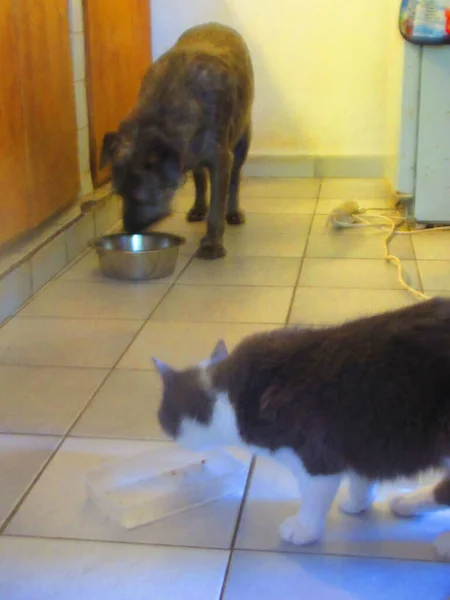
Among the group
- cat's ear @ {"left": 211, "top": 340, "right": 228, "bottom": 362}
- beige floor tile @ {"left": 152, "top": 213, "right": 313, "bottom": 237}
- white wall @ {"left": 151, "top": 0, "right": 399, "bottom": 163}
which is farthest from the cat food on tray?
white wall @ {"left": 151, "top": 0, "right": 399, "bottom": 163}

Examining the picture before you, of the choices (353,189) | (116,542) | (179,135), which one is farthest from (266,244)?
(116,542)

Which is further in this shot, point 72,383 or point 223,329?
point 223,329

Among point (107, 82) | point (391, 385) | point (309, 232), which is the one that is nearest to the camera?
point (391, 385)

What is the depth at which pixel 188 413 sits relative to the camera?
58.2 inches

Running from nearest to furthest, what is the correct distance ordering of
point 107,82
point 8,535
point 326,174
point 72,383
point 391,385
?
1. point 391,385
2. point 8,535
3. point 72,383
4. point 107,82
5. point 326,174

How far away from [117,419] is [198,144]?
1.55 meters

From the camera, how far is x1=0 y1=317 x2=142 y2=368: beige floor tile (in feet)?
7.61

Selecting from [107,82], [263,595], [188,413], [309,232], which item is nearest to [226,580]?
[263,595]

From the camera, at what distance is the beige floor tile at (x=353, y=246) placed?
10.7ft

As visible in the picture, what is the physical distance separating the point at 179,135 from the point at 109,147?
28 centimetres

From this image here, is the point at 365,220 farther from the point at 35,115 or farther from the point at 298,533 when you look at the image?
the point at 298,533

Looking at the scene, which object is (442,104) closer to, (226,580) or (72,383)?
(72,383)

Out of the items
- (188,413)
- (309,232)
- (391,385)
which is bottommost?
(309,232)

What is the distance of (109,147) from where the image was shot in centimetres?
313
